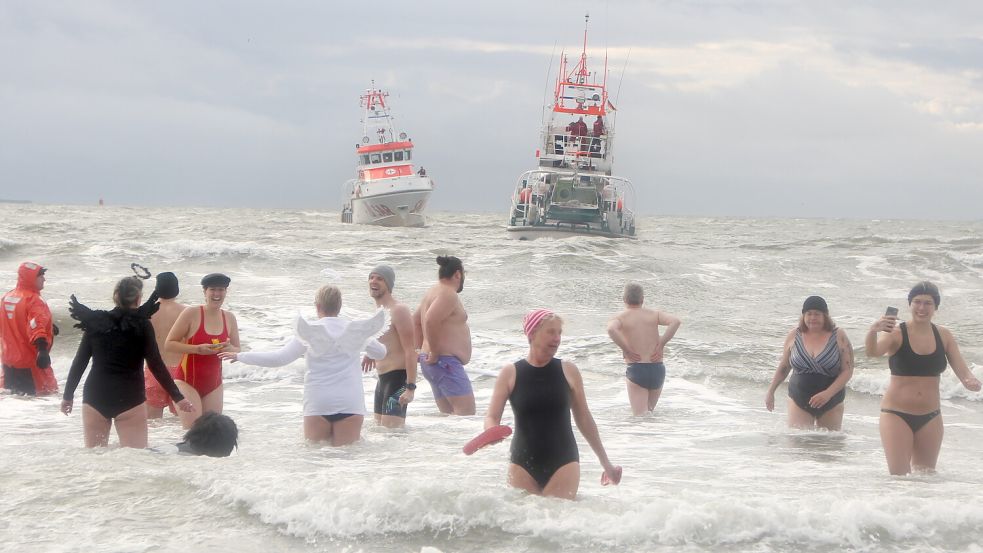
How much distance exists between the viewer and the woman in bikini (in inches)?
281

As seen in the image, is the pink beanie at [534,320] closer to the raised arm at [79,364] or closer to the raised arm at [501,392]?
the raised arm at [501,392]

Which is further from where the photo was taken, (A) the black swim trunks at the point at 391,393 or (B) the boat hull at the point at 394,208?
(B) the boat hull at the point at 394,208

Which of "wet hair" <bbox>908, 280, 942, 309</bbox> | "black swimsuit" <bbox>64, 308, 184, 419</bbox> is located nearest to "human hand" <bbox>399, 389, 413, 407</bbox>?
"black swimsuit" <bbox>64, 308, 184, 419</bbox>

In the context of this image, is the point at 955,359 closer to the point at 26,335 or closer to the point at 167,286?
the point at 167,286

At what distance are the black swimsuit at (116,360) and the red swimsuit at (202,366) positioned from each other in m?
0.84

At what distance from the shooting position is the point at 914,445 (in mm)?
6180

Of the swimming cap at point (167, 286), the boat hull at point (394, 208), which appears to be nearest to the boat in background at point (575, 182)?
the boat hull at point (394, 208)

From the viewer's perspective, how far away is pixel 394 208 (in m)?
53.9

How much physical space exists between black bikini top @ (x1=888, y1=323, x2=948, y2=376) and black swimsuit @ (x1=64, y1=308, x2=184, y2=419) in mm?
4420

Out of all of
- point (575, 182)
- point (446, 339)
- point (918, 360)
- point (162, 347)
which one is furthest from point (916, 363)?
point (575, 182)

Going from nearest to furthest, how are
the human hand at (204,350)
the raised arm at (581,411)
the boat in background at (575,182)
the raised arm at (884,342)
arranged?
the raised arm at (581,411) < the raised arm at (884,342) < the human hand at (204,350) < the boat in background at (575,182)

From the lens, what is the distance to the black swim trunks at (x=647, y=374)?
8922 millimetres

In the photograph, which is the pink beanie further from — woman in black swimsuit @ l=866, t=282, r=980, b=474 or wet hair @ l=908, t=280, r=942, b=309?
wet hair @ l=908, t=280, r=942, b=309

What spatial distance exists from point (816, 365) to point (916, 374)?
1.24m
